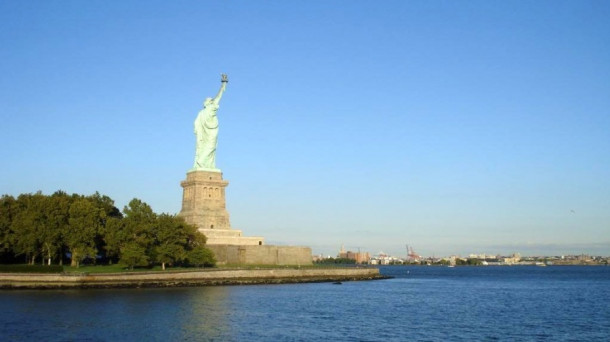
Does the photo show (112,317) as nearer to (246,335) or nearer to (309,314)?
(246,335)

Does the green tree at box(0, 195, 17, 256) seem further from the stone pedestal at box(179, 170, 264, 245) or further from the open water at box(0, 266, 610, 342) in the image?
the stone pedestal at box(179, 170, 264, 245)

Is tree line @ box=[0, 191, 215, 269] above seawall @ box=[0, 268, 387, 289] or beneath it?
above

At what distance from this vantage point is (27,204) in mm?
62031

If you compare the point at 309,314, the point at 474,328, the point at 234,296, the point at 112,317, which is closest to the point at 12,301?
the point at 112,317

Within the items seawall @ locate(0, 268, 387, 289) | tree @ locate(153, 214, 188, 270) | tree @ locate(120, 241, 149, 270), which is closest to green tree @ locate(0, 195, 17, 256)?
seawall @ locate(0, 268, 387, 289)

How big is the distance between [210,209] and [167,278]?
15.1 m

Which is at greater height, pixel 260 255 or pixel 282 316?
pixel 260 255

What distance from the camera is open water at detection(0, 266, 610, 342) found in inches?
1284

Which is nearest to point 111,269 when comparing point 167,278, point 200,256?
point 167,278

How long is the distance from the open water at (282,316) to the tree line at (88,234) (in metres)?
7.83

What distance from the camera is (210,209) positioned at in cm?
7219

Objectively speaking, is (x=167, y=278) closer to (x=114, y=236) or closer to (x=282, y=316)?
(x=114, y=236)

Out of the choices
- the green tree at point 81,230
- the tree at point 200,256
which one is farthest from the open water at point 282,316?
the green tree at point 81,230

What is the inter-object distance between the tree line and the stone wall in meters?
3.40
